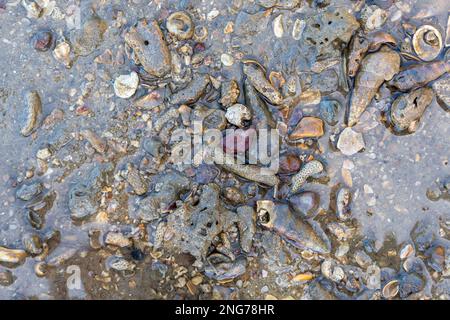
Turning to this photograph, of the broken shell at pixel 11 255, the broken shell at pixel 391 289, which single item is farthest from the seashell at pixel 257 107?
the broken shell at pixel 11 255

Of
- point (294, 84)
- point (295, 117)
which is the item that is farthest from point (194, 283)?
point (294, 84)

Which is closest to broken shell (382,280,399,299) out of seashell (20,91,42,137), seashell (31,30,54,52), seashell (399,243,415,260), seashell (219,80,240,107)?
seashell (399,243,415,260)

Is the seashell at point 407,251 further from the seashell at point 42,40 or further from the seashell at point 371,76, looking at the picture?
the seashell at point 42,40

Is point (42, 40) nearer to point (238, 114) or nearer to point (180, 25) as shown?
point (180, 25)

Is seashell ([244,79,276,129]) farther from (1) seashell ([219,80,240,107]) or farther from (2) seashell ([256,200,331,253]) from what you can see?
(2) seashell ([256,200,331,253])

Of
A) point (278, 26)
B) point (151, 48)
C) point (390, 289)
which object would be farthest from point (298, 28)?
point (390, 289)
